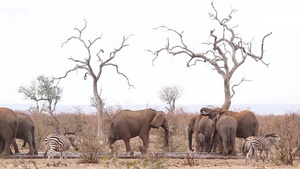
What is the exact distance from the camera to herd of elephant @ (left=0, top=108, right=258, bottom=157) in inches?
725

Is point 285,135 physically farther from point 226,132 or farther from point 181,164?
point 181,164

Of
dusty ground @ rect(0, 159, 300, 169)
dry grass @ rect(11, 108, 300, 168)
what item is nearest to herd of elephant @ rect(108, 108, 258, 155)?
dry grass @ rect(11, 108, 300, 168)

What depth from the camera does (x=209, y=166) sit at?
16094mm

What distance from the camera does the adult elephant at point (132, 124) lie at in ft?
63.6

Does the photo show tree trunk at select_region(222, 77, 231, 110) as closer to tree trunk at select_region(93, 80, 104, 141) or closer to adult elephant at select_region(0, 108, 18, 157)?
tree trunk at select_region(93, 80, 104, 141)

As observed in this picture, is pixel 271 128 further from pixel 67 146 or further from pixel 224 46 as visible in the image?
pixel 67 146

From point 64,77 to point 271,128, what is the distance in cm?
1230

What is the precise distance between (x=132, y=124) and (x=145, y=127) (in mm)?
538

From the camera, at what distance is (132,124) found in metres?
19.5

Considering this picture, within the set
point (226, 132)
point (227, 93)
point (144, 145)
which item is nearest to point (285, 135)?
point (227, 93)

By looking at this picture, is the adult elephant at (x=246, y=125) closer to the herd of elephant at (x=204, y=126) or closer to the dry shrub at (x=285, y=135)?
the herd of elephant at (x=204, y=126)

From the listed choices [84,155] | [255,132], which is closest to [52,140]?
[84,155]

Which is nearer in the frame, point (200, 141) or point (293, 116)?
point (200, 141)

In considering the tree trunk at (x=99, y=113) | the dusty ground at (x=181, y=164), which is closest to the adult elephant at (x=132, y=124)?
the dusty ground at (x=181, y=164)
